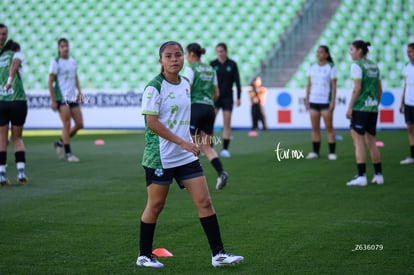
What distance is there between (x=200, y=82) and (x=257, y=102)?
13052 mm

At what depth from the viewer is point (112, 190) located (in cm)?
1156

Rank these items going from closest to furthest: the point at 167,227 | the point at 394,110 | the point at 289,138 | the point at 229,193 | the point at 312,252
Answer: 1. the point at 312,252
2. the point at 167,227
3. the point at 229,193
4. the point at 289,138
5. the point at 394,110

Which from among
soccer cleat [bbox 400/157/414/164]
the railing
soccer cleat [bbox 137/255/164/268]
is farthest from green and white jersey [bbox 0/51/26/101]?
the railing

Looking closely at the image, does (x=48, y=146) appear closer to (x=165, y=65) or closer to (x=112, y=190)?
(x=112, y=190)

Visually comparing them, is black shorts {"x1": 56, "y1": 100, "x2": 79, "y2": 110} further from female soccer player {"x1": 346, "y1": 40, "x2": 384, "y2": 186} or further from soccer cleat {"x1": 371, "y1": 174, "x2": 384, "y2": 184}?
soccer cleat {"x1": 371, "y1": 174, "x2": 384, "y2": 184}

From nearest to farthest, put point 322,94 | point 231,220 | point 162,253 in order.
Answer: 1. point 162,253
2. point 231,220
3. point 322,94

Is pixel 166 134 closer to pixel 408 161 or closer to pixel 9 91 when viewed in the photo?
pixel 9 91

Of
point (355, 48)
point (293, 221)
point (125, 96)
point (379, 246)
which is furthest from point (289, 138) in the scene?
point (379, 246)

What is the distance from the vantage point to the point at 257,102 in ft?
83.8

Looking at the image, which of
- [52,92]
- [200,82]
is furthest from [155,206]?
[52,92]

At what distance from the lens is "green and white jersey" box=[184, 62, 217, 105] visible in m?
12.5

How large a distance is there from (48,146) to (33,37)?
1293 cm

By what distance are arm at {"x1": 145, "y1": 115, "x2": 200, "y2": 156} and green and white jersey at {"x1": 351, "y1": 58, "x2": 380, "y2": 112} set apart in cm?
596

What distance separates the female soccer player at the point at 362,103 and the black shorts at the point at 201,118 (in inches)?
84.4
